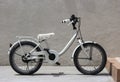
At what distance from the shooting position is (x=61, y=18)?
8562 mm

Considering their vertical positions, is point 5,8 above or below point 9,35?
above

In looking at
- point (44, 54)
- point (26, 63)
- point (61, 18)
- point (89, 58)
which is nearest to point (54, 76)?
point (44, 54)

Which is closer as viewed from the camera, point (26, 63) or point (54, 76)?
point (54, 76)

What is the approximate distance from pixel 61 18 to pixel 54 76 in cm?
188

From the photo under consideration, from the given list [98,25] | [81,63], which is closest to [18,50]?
[81,63]

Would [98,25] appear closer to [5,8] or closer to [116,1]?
[116,1]

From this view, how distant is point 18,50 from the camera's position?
743 centimetres

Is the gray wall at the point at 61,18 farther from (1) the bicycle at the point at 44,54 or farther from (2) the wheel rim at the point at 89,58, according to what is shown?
(1) the bicycle at the point at 44,54

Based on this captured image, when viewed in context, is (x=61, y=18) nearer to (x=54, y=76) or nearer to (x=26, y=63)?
(x=26, y=63)

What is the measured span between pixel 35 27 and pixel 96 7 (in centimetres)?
149

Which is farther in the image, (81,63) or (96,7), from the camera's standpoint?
(96,7)

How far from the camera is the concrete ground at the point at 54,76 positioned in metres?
6.68

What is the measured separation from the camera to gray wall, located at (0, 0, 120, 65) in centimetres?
853

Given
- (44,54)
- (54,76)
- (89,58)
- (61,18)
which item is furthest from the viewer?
(61,18)
